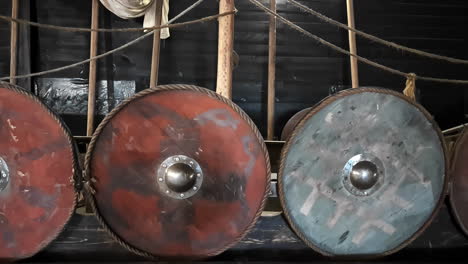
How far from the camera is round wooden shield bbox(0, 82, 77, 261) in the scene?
1.21m

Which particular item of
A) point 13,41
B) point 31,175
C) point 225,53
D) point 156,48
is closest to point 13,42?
point 13,41

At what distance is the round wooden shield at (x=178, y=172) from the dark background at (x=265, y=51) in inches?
75.9

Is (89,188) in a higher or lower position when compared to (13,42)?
lower

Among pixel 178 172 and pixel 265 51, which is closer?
pixel 178 172

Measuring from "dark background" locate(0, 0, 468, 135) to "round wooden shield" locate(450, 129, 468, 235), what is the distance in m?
1.90

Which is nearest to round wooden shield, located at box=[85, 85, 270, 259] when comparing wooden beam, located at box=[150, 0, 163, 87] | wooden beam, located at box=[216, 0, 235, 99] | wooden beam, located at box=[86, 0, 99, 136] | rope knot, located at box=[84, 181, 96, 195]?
rope knot, located at box=[84, 181, 96, 195]

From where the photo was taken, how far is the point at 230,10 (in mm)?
1776

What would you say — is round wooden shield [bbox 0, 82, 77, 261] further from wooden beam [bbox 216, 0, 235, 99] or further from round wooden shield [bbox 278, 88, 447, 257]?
wooden beam [bbox 216, 0, 235, 99]

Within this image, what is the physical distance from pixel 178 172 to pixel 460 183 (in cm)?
93

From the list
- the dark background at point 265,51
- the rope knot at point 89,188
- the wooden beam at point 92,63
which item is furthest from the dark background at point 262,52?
the rope knot at point 89,188

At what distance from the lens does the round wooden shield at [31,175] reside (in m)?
1.21

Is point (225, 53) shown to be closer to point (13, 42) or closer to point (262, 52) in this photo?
point (262, 52)

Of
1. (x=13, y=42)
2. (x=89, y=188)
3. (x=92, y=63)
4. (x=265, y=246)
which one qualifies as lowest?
(x=265, y=246)

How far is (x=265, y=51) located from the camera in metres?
3.18
